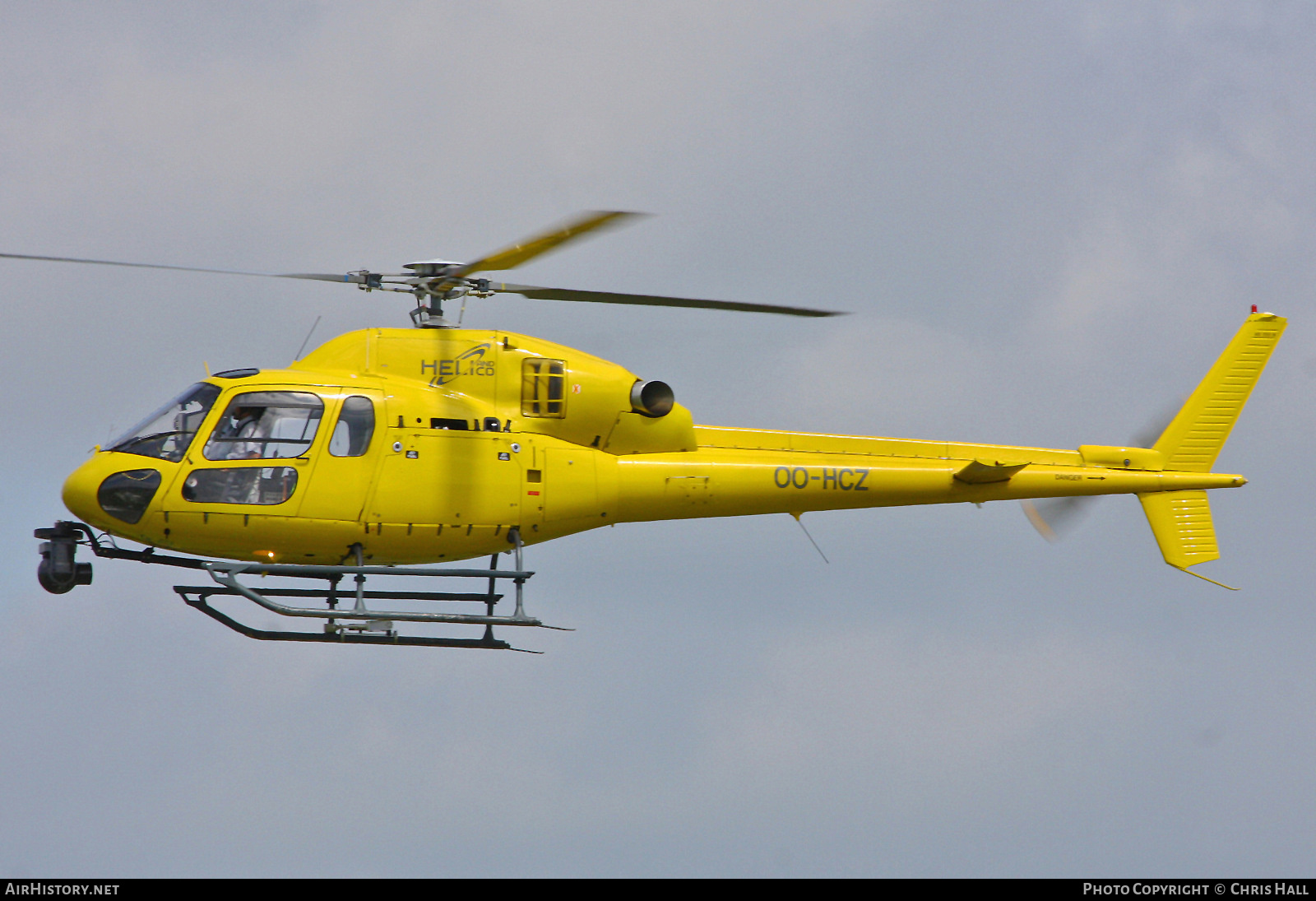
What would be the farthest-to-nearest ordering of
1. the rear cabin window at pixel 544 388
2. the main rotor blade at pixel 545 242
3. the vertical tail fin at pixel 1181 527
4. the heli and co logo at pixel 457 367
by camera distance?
the vertical tail fin at pixel 1181 527
the rear cabin window at pixel 544 388
the heli and co logo at pixel 457 367
the main rotor blade at pixel 545 242

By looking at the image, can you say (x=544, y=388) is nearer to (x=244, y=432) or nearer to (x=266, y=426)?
(x=266, y=426)

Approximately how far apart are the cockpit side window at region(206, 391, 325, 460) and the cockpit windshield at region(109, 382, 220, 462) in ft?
0.96

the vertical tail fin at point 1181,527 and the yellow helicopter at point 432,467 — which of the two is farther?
the vertical tail fin at point 1181,527

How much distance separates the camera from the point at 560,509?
703 inches

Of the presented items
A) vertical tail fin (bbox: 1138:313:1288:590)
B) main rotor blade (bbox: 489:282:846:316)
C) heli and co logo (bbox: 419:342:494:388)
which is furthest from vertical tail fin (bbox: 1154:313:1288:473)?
heli and co logo (bbox: 419:342:494:388)

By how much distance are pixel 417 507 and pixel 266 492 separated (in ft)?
5.56

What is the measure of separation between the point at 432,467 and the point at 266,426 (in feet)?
6.21

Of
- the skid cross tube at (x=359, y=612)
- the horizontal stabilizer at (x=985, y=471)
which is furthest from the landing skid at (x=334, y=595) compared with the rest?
the horizontal stabilizer at (x=985, y=471)

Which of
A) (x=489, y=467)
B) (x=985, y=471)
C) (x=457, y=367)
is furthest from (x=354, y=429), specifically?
(x=985, y=471)

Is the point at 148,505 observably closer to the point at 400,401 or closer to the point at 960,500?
the point at 400,401

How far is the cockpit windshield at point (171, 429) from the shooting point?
16.5 meters

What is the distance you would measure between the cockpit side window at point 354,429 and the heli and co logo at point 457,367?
0.96 m

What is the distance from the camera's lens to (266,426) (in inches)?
654

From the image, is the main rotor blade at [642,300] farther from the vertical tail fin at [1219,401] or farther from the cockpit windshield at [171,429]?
the vertical tail fin at [1219,401]
